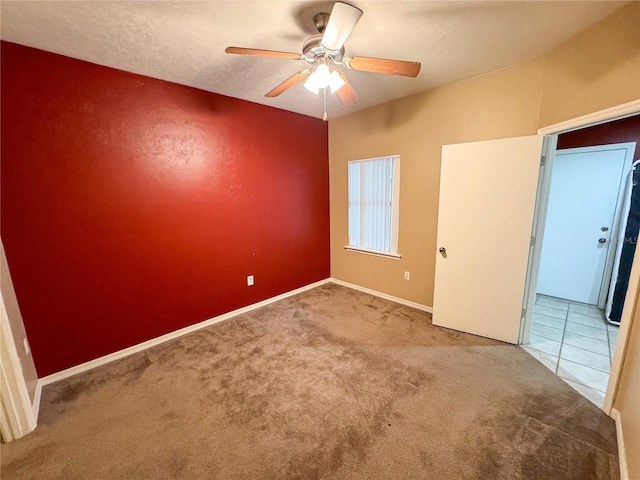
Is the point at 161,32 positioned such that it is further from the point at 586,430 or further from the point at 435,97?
the point at 586,430

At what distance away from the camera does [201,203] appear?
2.72 m

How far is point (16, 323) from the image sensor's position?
1.77 meters

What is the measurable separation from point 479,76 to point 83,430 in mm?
4146

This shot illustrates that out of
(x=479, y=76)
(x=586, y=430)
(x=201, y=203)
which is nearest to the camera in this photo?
(x=586, y=430)

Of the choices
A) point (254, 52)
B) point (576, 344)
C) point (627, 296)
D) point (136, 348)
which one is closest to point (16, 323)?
point (136, 348)

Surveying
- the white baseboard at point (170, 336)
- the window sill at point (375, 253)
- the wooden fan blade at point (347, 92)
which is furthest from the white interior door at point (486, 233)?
the wooden fan blade at point (347, 92)

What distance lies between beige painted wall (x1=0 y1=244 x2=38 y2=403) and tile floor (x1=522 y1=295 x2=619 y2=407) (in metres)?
3.89

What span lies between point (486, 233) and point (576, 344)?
138cm

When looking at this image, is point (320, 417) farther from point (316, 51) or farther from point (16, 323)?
point (316, 51)

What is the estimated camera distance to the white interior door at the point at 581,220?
121 inches

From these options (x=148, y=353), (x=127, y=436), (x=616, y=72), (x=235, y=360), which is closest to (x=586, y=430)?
(x=616, y=72)

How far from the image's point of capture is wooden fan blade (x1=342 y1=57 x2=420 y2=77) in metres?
1.51

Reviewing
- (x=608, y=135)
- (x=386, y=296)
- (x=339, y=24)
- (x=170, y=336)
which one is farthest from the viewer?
(x=386, y=296)

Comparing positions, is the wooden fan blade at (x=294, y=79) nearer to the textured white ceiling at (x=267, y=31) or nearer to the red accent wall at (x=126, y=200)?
the textured white ceiling at (x=267, y=31)
